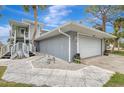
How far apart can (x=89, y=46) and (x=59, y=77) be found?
7.34 meters

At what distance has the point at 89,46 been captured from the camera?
42.8 ft

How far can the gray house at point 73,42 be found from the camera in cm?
1014

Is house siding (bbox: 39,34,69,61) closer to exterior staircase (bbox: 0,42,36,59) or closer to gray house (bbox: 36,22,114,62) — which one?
gray house (bbox: 36,22,114,62)

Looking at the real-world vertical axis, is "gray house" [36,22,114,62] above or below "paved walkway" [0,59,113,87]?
above

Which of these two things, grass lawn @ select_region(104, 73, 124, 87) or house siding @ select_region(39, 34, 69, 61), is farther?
house siding @ select_region(39, 34, 69, 61)

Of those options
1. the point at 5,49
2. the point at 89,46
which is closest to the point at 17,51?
the point at 5,49

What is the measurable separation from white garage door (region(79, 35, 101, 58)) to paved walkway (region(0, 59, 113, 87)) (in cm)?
458

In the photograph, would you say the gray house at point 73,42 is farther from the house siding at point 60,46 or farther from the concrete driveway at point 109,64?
the concrete driveway at point 109,64

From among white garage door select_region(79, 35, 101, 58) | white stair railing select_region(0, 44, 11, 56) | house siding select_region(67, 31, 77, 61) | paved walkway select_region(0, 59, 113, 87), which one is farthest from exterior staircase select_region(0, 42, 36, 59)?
paved walkway select_region(0, 59, 113, 87)

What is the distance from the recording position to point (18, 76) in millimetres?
6684

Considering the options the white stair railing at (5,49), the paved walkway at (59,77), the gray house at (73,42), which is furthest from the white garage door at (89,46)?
the white stair railing at (5,49)

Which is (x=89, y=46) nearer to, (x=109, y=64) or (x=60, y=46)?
(x=60, y=46)

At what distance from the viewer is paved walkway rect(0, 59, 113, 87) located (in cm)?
575
